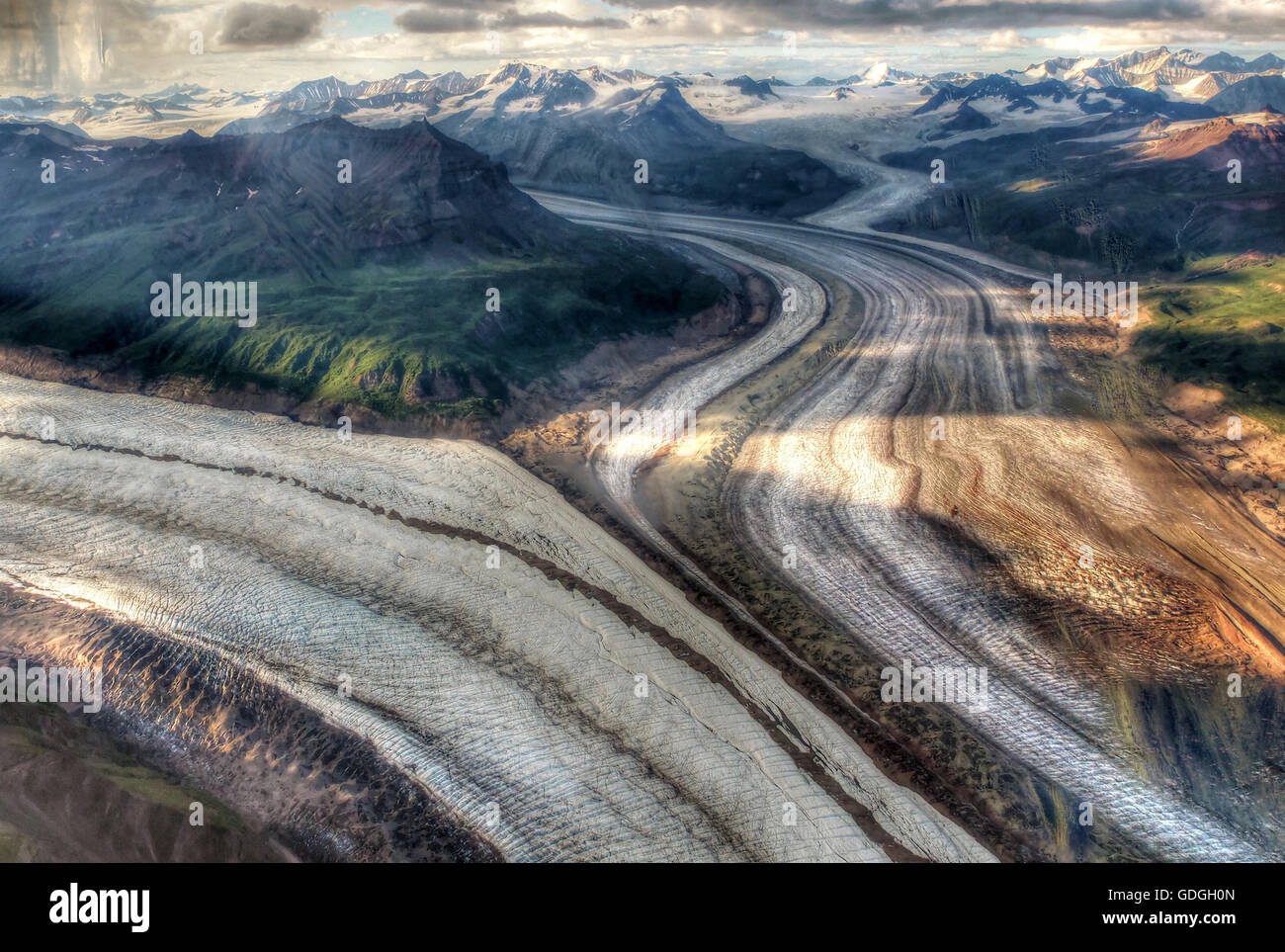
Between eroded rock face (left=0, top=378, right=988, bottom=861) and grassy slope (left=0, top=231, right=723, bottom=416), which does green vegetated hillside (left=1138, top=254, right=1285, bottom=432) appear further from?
eroded rock face (left=0, top=378, right=988, bottom=861)

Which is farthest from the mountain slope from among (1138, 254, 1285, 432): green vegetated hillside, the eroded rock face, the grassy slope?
the eroded rock face

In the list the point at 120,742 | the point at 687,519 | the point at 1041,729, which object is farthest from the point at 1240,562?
the point at 120,742

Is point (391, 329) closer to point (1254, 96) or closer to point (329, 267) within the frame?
point (329, 267)

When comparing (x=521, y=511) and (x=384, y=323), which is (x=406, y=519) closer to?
(x=521, y=511)

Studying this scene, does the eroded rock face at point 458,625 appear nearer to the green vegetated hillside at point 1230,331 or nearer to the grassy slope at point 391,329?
the grassy slope at point 391,329

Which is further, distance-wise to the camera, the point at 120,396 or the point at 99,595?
the point at 120,396
